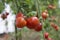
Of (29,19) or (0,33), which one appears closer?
(29,19)

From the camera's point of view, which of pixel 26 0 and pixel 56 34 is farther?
pixel 56 34

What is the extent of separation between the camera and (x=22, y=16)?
3.01 ft

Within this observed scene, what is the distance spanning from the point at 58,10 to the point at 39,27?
1.42m


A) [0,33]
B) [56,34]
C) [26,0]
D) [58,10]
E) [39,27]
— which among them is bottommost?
[0,33]

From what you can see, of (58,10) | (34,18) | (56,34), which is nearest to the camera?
(34,18)

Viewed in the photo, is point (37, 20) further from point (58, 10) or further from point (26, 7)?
point (58, 10)

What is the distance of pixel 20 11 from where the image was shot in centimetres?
92

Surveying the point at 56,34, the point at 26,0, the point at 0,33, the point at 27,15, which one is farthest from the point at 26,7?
the point at 0,33

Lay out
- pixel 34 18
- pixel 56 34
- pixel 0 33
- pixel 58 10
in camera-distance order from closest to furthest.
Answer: pixel 34 18 < pixel 56 34 < pixel 58 10 < pixel 0 33

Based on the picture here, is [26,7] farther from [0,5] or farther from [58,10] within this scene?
[58,10]

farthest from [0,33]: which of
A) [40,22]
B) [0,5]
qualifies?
[40,22]

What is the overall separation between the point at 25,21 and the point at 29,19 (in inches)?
0.8

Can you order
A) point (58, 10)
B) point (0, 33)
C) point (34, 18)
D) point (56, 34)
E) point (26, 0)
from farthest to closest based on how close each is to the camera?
1. point (0, 33)
2. point (58, 10)
3. point (56, 34)
4. point (26, 0)
5. point (34, 18)

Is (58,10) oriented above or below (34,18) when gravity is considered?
below
